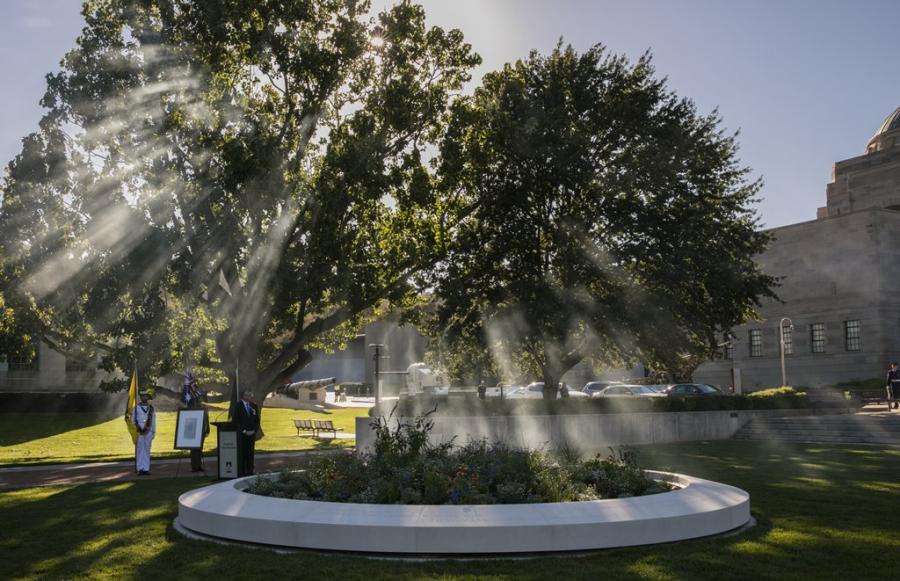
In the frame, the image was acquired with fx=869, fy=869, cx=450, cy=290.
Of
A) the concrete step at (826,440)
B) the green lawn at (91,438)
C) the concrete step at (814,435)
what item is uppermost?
the green lawn at (91,438)

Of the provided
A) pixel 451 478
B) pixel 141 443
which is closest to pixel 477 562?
pixel 451 478

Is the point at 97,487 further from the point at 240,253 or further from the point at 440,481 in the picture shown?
the point at 240,253

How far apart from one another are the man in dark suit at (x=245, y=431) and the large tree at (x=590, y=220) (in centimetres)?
1520

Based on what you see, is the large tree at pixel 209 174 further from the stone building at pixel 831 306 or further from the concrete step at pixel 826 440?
the stone building at pixel 831 306

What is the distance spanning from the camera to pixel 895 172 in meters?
83.9

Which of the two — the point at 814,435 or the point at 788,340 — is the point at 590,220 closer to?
the point at 814,435

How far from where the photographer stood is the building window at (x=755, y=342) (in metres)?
73.8

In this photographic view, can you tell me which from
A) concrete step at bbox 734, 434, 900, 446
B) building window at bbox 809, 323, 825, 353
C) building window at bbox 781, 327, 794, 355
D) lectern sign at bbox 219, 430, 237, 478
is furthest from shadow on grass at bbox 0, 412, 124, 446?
building window at bbox 809, 323, 825, 353

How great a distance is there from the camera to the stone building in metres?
64.2

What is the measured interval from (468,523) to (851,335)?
63.3 m

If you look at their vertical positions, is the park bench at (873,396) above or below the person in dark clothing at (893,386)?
below

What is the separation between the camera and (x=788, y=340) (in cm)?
7000

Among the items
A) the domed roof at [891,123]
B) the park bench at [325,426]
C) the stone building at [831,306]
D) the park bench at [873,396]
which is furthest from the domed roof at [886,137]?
the park bench at [325,426]

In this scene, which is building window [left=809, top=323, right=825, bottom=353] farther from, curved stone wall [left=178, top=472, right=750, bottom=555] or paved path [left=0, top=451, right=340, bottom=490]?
curved stone wall [left=178, top=472, right=750, bottom=555]
